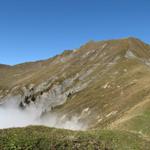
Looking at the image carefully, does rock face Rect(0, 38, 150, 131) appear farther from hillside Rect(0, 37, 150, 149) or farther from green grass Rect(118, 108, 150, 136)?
green grass Rect(118, 108, 150, 136)

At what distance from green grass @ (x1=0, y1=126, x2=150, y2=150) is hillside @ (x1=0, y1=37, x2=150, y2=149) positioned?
1.43 m

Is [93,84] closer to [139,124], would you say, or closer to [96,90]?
[96,90]

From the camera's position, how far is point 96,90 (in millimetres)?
113938

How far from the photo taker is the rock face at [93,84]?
86438 millimetres

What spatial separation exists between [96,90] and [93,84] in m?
13.9

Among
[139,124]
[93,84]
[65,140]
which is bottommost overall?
[65,140]

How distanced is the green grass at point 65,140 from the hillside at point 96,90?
143 cm

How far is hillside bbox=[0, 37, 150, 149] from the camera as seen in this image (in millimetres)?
69812

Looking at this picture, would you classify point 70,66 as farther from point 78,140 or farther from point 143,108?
point 78,140

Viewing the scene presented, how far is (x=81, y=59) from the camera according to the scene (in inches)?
6973

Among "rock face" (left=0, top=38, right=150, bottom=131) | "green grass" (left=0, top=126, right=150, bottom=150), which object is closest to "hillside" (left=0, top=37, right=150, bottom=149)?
"rock face" (left=0, top=38, right=150, bottom=131)

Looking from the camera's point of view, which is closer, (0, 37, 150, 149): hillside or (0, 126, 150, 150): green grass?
(0, 126, 150, 150): green grass

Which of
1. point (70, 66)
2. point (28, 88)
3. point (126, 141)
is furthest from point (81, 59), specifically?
point (126, 141)

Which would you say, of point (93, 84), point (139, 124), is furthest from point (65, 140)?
point (93, 84)
